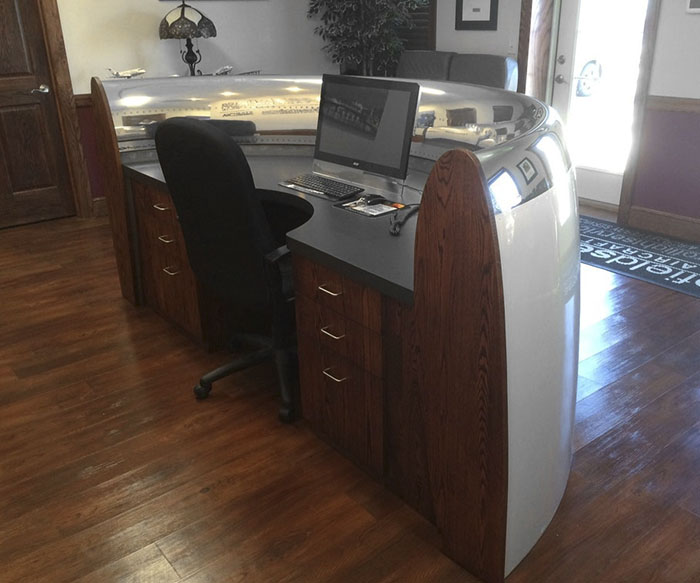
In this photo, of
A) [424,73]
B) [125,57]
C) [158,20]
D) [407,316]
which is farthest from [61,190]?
[407,316]

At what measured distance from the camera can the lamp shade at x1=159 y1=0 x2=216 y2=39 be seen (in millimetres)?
4402

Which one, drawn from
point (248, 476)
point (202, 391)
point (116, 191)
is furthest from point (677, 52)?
point (248, 476)

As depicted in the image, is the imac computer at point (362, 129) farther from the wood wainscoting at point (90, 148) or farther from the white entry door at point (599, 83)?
the wood wainscoting at point (90, 148)

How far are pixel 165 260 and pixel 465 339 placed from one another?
1757mm

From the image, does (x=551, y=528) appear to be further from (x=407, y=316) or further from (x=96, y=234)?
(x=96, y=234)

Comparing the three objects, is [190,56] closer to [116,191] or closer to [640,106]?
[116,191]

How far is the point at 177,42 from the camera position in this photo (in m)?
4.94

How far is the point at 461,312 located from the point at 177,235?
1.56 m

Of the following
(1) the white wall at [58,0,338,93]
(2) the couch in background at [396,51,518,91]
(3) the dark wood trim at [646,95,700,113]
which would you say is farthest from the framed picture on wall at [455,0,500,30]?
(3) the dark wood trim at [646,95,700,113]

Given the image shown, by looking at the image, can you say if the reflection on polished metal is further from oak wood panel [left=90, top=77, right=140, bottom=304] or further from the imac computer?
the imac computer

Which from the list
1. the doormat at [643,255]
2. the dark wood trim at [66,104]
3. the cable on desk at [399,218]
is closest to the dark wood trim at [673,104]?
the doormat at [643,255]

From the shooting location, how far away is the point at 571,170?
1.70m

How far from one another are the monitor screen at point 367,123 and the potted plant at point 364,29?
3.06m

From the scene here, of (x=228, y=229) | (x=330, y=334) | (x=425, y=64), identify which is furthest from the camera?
(x=425, y=64)
